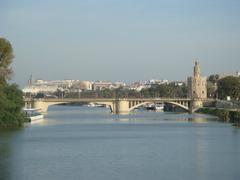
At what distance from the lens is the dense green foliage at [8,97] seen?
4331cm

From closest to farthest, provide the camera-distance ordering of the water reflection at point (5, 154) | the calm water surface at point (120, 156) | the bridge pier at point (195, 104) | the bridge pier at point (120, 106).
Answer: the calm water surface at point (120, 156), the water reflection at point (5, 154), the bridge pier at point (120, 106), the bridge pier at point (195, 104)

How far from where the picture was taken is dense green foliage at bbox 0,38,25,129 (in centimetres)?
4331

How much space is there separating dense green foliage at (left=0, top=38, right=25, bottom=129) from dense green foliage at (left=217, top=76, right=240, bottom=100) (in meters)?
45.5

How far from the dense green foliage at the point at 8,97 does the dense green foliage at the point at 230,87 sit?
45.5 meters

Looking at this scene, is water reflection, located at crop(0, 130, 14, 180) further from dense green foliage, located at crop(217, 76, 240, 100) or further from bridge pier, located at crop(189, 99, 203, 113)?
dense green foliage, located at crop(217, 76, 240, 100)

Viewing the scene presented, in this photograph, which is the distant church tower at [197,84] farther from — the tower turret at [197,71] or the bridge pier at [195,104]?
the bridge pier at [195,104]

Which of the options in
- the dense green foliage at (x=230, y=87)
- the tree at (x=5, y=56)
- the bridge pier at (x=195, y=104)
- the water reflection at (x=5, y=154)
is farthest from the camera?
the dense green foliage at (x=230, y=87)

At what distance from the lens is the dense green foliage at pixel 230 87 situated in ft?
295

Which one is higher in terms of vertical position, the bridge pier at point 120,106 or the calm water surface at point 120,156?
the bridge pier at point 120,106

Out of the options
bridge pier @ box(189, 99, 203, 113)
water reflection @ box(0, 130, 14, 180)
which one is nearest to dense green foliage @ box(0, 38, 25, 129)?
water reflection @ box(0, 130, 14, 180)

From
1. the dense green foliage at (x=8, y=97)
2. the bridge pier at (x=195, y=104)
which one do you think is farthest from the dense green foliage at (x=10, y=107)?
the bridge pier at (x=195, y=104)

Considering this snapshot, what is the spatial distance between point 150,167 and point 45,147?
9.86m

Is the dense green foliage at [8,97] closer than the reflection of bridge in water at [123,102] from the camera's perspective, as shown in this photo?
Yes

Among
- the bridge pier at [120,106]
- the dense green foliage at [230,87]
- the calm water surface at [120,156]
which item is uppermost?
the dense green foliage at [230,87]
